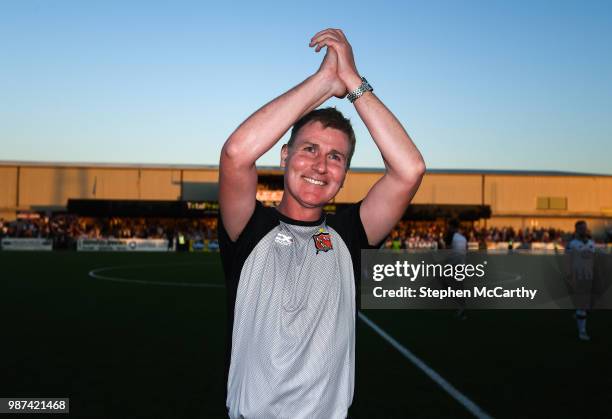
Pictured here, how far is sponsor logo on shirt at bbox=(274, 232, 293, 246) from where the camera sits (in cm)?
243

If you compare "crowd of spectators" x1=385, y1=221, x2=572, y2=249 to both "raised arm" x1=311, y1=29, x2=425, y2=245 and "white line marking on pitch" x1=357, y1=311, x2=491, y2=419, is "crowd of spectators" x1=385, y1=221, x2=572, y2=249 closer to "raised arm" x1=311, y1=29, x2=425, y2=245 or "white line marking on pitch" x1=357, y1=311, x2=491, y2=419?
"white line marking on pitch" x1=357, y1=311, x2=491, y2=419

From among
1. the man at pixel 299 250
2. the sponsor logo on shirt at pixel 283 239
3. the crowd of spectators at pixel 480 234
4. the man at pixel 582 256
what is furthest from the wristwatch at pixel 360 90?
the crowd of spectators at pixel 480 234

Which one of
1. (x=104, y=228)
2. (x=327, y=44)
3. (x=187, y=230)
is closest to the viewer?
(x=327, y=44)

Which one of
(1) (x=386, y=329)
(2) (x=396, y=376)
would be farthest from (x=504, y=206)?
(2) (x=396, y=376)

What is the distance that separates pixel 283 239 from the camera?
2.44 meters

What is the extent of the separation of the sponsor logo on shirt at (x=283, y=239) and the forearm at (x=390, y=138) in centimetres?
55

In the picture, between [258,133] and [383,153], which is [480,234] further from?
[258,133]

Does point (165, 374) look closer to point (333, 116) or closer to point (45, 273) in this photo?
point (333, 116)

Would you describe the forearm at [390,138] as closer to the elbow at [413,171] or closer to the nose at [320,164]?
the elbow at [413,171]

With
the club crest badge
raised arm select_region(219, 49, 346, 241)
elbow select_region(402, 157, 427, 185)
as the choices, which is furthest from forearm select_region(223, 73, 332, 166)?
elbow select_region(402, 157, 427, 185)

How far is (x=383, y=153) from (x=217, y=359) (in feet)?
22.0

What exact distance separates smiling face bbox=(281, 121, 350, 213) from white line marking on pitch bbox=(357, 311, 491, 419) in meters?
4.66

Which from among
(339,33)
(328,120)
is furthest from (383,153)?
(339,33)

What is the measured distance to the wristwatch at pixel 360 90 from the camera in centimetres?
244
